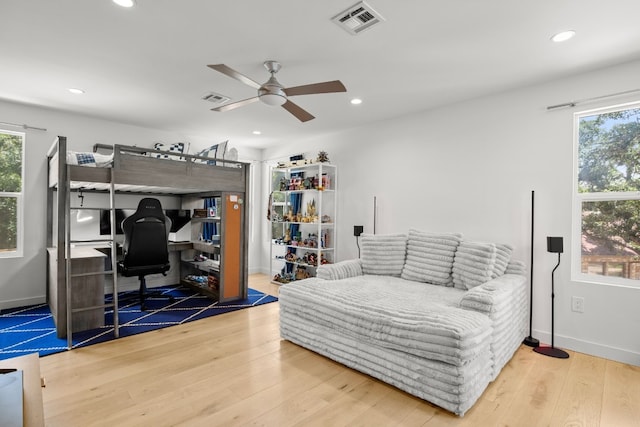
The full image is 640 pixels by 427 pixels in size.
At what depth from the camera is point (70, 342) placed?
110 inches

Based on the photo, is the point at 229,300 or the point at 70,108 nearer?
the point at 70,108

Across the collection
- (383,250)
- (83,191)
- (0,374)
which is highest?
(83,191)

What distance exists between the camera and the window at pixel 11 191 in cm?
391

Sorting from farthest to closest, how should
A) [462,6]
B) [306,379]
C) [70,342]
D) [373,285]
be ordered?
[373,285] → [70,342] → [306,379] → [462,6]

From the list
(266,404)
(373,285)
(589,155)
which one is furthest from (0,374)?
(589,155)

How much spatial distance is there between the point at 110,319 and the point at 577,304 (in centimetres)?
463

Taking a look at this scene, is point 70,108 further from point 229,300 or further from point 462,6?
point 462,6

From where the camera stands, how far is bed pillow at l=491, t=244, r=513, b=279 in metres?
2.95

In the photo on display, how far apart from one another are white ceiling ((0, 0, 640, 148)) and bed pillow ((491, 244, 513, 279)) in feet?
5.14

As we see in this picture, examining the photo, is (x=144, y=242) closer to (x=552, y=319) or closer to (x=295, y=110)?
(x=295, y=110)

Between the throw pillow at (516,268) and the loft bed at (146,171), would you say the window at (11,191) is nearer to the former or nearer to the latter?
the loft bed at (146,171)

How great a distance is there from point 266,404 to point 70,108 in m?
4.17

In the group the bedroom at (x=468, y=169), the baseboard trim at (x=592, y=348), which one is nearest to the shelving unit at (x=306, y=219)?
the bedroom at (x=468, y=169)

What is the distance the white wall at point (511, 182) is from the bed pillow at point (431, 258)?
413 mm
